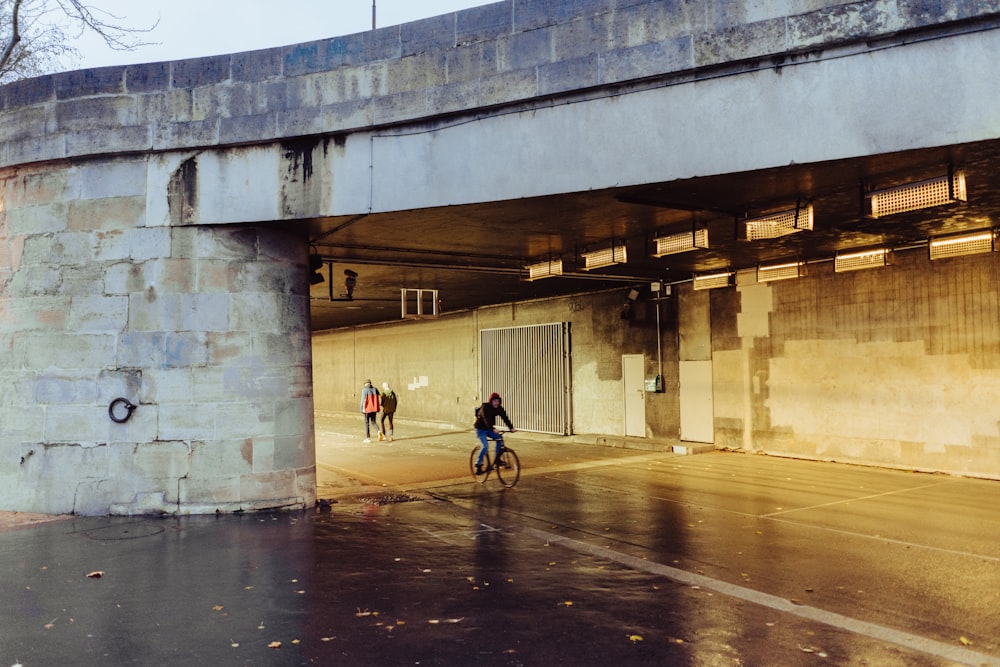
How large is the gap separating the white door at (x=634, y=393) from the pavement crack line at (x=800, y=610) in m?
10.8

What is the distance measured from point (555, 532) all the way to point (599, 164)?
454 cm

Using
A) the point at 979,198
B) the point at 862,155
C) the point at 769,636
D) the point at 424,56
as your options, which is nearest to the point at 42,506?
the point at 424,56

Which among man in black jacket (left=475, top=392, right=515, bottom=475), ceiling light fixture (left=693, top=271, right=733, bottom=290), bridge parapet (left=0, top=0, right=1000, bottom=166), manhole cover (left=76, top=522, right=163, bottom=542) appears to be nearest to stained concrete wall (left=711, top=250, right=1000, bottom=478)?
ceiling light fixture (left=693, top=271, right=733, bottom=290)

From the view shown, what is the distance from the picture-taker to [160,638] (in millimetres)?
5465

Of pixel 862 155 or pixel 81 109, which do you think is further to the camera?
pixel 81 109

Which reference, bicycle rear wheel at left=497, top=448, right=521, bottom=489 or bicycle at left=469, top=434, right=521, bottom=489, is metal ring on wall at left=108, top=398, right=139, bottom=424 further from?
bicycle rear wheel at left=497, top=448, right=521, bottom=489

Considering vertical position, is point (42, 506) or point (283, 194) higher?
point (283, 194)

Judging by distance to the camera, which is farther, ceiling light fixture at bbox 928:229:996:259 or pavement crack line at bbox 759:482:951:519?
ceiling light fixture at bbox 928:229:996:259

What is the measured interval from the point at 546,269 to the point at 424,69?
5601 mm

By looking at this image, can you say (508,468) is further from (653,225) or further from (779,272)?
(779,272)

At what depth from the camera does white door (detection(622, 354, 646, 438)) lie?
1895 cm

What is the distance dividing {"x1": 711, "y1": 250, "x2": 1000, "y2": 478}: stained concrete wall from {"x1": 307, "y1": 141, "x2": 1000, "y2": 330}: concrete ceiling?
94 cm

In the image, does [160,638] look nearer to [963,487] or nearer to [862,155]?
[862,155]

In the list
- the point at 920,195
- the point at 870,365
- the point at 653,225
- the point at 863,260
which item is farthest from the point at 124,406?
the point at 870,365
